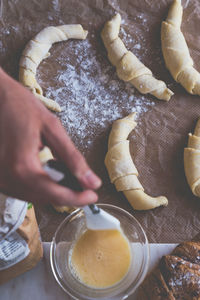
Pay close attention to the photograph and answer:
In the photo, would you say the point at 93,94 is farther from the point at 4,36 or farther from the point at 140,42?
the point at 4,36

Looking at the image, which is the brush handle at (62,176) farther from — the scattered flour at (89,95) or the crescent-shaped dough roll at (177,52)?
the crescent-shaped dough roll at (177,52)

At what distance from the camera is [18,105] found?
819 mm

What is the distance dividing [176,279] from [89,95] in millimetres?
914

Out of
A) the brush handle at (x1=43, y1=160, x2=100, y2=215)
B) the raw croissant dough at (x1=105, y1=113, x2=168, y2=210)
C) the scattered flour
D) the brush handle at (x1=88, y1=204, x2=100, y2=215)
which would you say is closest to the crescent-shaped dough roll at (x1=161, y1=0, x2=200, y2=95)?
the scattered flour

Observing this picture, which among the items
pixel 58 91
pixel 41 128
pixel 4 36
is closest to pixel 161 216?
pixel 58 91

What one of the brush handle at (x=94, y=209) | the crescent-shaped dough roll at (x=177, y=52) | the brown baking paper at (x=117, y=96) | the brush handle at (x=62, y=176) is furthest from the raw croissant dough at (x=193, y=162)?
the brush handle at (x=62, y=176)

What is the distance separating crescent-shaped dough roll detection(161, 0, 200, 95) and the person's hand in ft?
3.32

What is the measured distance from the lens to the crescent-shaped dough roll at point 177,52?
1.67 metres

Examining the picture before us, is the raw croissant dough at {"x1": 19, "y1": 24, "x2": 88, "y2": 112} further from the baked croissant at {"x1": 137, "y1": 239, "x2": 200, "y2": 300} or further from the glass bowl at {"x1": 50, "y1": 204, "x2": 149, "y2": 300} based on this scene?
the baked croissant at {"x1": 137, "y1": 239, "x2": 200, "y2": 300}

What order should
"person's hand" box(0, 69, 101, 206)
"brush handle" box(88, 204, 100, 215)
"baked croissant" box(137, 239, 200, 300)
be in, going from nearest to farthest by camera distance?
"person's hand" box(0, 69, 101, 206) < "brush handle" box(88, 204, 100, 215) < "baked croissant" box(137, 239, 200, 300)

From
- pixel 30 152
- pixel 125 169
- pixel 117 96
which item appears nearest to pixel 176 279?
pixel 125 169

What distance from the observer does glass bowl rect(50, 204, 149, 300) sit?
1.23 metres

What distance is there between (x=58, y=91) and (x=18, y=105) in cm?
92

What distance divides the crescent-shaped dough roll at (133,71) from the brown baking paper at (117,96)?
0.05 m
